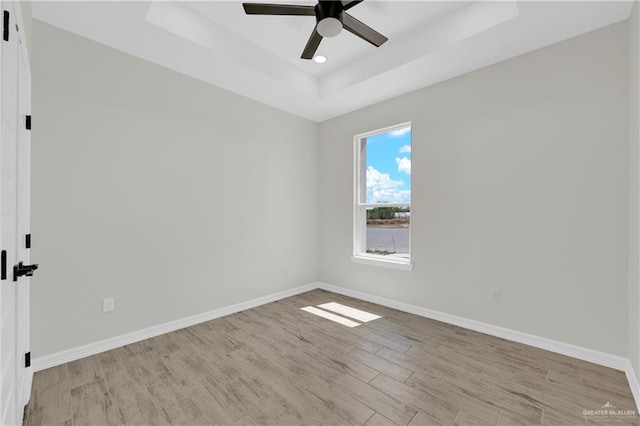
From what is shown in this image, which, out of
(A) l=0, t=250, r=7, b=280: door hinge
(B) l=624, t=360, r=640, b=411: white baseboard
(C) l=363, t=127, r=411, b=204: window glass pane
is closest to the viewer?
(A) l=0, t=250, r=7, b=280: door hinge

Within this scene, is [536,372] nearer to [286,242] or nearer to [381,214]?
[381,214]

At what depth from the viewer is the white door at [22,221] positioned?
1.58 metres

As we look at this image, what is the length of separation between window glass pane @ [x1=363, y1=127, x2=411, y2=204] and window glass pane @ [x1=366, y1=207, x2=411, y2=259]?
0.16 m

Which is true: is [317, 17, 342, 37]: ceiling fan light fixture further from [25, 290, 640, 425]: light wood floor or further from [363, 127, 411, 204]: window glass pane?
[25, 290, 640, 425]: light wood floor

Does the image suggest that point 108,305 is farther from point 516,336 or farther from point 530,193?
point 530,193

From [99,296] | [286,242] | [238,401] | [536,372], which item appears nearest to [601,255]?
[536,372]

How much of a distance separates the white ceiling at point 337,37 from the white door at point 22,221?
0.82m

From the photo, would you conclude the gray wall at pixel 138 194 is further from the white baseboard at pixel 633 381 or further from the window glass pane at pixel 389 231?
the white baseboard at pixel 633 381

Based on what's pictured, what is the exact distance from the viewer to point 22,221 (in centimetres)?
171

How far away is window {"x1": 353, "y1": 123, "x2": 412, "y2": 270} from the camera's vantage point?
3.75 m

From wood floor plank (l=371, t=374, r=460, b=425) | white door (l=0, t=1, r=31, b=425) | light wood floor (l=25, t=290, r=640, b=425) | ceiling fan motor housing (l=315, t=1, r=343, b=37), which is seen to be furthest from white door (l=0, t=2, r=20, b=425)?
wood floor plank (l=371, t=374, r=460, b=425)

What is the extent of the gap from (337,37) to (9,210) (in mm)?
2916

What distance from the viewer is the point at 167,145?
2996 mm

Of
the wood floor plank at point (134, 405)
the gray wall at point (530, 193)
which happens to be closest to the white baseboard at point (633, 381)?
the gray wall at point (530, 193)
